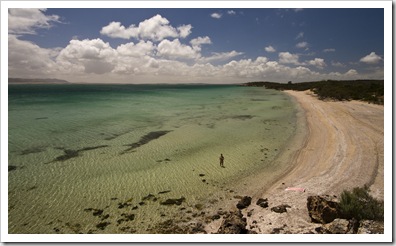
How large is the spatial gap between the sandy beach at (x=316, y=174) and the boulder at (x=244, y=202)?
0.57 ft

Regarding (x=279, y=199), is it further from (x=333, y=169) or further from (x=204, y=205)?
(x=333, y=169)

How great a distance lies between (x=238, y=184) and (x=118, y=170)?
21.9ft

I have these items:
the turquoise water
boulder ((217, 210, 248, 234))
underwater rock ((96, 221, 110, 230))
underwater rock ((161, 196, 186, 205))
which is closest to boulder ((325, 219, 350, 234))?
boulder ((217, 210, 248, 234))

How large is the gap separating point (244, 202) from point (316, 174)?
15.3 ft

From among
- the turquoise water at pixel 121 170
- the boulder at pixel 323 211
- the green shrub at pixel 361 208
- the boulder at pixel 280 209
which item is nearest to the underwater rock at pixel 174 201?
the turquoise water at pixel 121 170

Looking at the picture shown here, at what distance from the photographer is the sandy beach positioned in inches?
323

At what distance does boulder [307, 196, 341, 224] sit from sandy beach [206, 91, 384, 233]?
0.86 feet

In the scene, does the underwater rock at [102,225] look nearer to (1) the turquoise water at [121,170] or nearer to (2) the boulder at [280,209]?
(1) the turquoise water at [121,170]

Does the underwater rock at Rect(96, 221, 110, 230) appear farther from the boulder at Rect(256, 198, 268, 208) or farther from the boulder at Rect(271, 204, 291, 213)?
the boulder at Rect(271, 204, 291, 213)

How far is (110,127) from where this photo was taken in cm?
2412

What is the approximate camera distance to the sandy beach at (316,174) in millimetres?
8195

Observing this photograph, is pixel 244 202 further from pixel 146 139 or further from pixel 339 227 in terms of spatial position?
pixel 146 139

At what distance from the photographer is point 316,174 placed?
1173 cm

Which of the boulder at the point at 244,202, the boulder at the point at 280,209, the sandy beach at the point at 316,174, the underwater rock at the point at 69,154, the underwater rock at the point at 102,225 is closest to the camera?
the sandy beach at the point at 316,174
